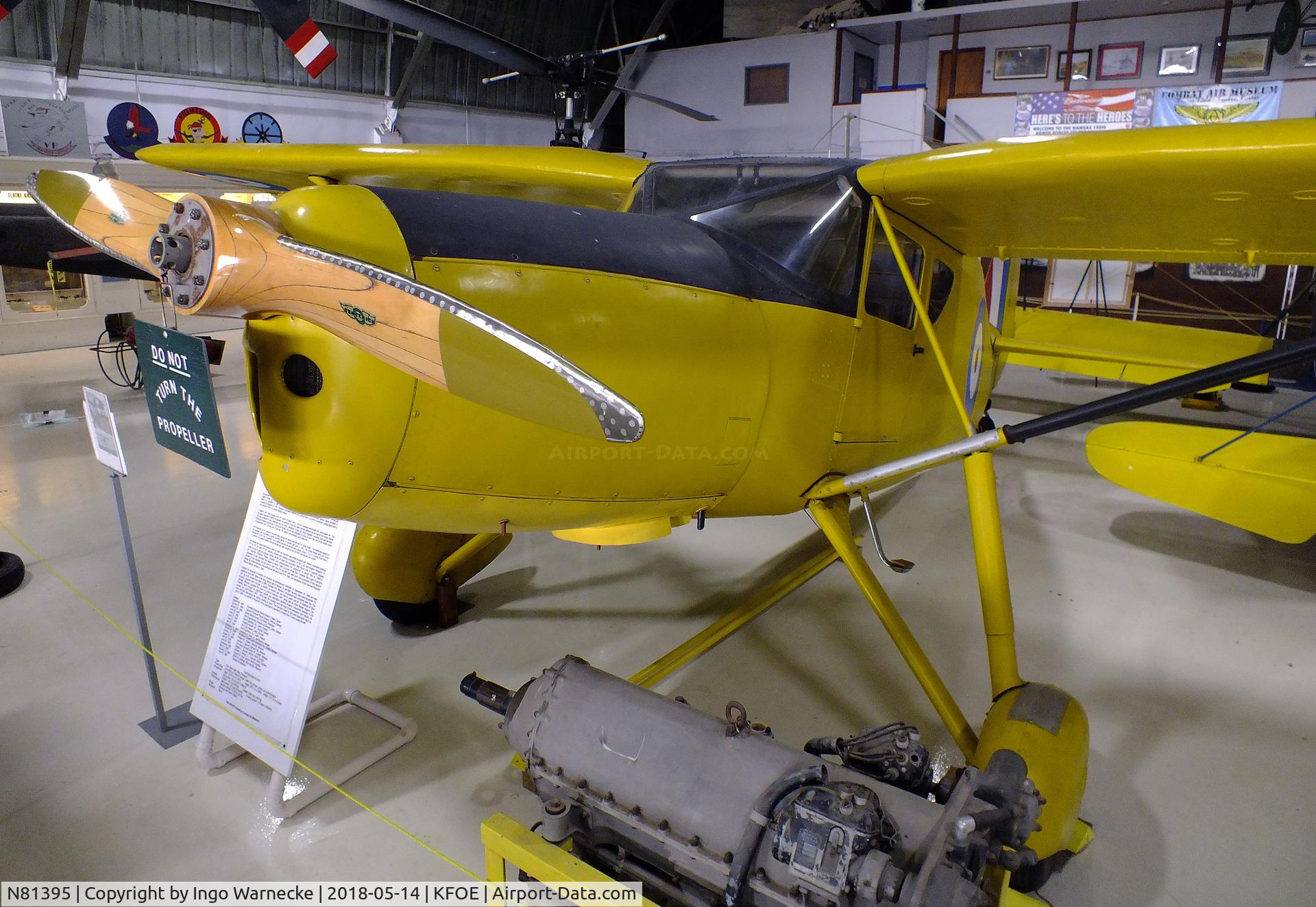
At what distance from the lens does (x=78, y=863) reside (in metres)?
2.30

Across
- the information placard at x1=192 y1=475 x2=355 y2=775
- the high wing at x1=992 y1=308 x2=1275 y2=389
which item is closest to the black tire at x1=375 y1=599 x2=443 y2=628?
the information placard at x1=192 y1=475 x2=355 y2=775

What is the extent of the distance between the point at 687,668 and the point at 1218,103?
13.1 metres

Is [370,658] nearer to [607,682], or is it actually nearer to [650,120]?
[607,682]

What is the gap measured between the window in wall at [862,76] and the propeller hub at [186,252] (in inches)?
622

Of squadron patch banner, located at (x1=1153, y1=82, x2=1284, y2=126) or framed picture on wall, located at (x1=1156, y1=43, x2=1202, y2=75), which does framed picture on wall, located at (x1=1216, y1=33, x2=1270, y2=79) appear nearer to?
framed picture on wall, located at (x1=1156, y1=43, x2=1202, y2=75)

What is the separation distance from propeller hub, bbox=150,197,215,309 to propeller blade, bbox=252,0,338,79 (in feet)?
23.8

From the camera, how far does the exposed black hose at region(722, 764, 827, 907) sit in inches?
64.8

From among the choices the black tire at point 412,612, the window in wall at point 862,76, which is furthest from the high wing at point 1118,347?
the window in wall at point 862,76

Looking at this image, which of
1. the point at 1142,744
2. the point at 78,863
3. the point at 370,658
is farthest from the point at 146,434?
the point at 1142,744

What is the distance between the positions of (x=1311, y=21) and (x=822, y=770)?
15406 millimetres

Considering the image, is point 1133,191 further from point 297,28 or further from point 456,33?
point 456,33

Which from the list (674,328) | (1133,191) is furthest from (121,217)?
(1133,191)

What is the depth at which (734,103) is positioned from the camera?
1612 cm

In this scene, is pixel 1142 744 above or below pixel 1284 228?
below
